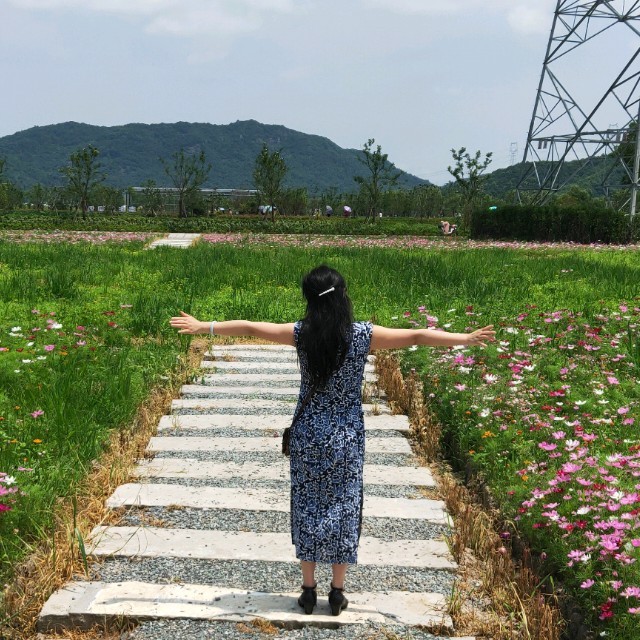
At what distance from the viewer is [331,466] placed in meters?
3.23

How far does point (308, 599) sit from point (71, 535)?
125cm

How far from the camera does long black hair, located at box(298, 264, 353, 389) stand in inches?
126

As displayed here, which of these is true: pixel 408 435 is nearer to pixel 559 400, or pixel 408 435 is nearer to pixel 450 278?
pixel 559 400

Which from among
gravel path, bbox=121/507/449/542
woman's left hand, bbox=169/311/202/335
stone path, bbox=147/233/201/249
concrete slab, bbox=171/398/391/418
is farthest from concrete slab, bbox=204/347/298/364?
stone path, bbox=147/233/201/249

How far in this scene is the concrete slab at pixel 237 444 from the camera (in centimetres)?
534

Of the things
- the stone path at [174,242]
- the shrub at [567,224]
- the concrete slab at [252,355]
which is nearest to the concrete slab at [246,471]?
the concrete slab at [252,355]

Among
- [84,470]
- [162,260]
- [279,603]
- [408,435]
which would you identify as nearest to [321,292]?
[279,603]

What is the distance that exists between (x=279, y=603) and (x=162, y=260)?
11.5 m

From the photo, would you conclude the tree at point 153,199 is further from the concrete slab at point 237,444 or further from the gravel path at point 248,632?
the gravel path at point 248,632

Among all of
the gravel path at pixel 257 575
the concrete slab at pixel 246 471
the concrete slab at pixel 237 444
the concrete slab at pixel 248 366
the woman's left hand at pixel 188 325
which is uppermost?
the woman's left hand at pixel 188 325

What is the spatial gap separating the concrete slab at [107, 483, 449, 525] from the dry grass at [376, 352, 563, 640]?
0.64ft

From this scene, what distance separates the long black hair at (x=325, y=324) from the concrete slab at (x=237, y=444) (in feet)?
7.36

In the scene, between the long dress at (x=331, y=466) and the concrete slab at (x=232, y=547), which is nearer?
the long dress at (x=331, y=466)

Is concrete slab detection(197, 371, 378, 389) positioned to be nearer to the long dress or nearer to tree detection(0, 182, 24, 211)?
the long dress
